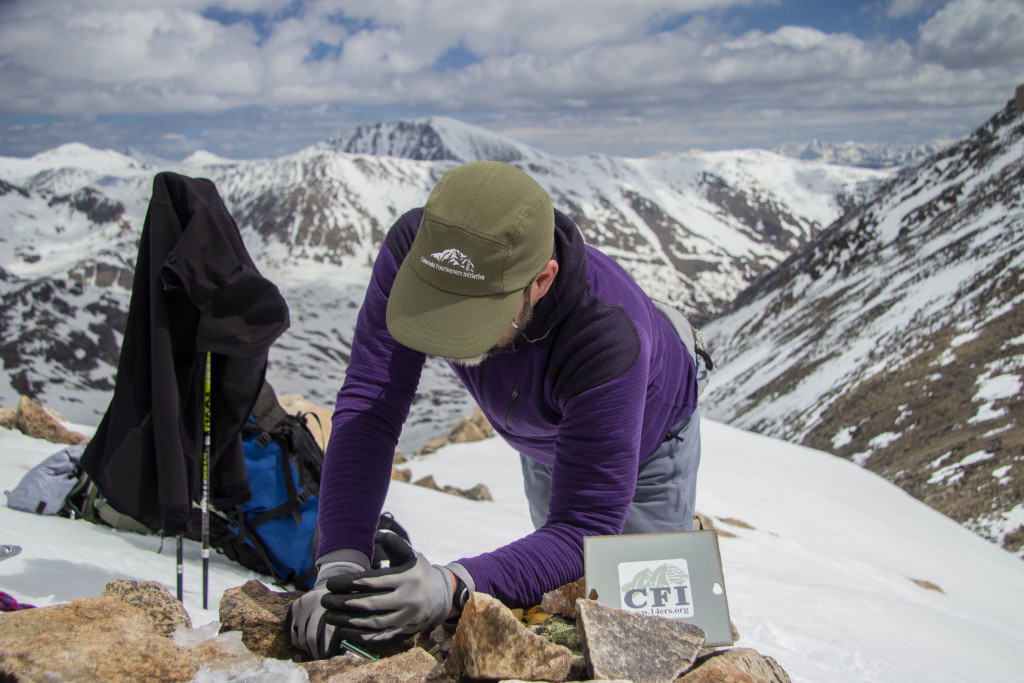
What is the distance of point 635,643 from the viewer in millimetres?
3244

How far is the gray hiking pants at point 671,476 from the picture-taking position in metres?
5.16

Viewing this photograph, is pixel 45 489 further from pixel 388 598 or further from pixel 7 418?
pixel 388 598

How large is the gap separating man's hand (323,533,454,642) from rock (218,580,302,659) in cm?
50

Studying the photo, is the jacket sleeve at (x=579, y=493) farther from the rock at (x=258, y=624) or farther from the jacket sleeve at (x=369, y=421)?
the rock at (x=258, y=624)

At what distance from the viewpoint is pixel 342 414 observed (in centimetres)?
403

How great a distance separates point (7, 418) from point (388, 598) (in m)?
12.0

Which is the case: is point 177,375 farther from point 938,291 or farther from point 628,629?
point 938,291

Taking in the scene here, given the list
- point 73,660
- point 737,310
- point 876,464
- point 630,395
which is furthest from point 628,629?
point 737,310

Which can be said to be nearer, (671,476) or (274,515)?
(671,476)

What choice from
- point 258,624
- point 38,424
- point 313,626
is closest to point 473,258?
point 313,626

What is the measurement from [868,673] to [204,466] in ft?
23.1

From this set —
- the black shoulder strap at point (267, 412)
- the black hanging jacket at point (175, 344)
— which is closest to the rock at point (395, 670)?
the black hanging jacket at point (175, 344)

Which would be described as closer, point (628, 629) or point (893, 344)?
point (628, 629)

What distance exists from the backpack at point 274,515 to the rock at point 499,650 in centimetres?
456
